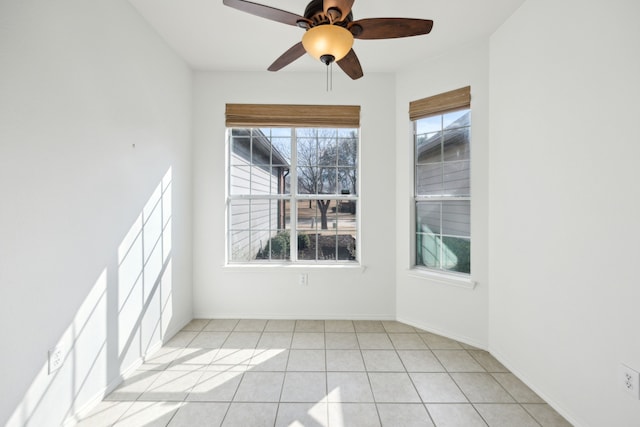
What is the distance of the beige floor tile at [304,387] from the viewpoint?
184cm

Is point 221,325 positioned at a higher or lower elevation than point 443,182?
lower

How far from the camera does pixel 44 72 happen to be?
1428mm

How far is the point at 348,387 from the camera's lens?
6.42 feet

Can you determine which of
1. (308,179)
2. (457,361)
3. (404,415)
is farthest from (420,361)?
(308,179)

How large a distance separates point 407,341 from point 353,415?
1117 mm

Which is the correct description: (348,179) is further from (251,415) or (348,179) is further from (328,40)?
(251,415)

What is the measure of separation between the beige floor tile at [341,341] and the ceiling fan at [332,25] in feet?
7.51

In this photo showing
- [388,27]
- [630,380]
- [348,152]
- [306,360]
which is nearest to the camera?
[630,380]

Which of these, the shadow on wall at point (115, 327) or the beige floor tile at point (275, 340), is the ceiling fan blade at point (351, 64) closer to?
the shadow on wall at point (115, 327)

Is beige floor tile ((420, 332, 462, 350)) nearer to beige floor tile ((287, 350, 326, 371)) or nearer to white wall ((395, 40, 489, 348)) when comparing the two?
white wall ((395, 40, 489, 348))

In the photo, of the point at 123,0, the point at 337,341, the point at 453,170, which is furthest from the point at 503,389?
the point at 123,0

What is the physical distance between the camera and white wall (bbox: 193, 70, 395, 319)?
306 centimetres

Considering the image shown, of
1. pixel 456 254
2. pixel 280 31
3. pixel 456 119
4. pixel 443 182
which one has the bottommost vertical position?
pixel 456 254

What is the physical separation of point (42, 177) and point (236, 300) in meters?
2.11
